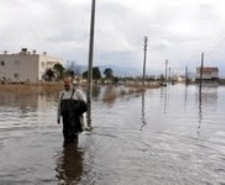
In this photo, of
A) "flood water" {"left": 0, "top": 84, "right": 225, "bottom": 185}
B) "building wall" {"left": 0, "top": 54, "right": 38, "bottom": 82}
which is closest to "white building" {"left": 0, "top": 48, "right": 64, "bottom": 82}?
"building wall" {"left": 0, "top": 54, "right": 38, "bottom": 82}

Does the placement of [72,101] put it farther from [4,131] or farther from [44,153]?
[4,131]

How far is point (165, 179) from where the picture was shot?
8586mm

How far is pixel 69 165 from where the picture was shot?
965cm

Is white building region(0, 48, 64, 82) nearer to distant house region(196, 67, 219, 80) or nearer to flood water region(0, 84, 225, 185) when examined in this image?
flood water region(0, 84, 225, 185)

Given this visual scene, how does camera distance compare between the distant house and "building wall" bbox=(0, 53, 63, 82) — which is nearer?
"building wall" bbox=(0, 53, 63, 82)

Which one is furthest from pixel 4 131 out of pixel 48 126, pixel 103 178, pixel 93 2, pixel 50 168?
pixel 93 2

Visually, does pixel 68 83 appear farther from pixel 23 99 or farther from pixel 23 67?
pixel 23 67

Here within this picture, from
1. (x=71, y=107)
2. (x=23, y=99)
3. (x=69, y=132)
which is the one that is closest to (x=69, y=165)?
A: (x=71, y=107)

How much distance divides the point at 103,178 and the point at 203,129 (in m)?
9.14

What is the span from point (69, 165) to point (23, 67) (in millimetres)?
87426

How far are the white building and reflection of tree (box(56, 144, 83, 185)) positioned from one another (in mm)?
84106

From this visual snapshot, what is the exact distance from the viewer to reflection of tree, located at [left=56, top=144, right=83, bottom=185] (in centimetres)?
850

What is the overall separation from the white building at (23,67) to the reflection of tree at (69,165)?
84.1 metres

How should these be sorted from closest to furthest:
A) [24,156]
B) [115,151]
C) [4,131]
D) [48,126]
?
[24,156] < [115,151] < [4,131] < [48,126]
